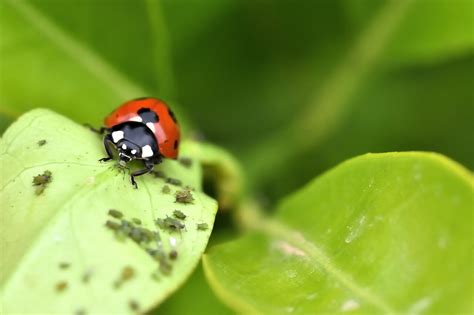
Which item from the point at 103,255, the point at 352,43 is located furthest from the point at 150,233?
the point at 352,43

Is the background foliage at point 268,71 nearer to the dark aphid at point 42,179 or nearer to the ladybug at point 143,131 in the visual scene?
the ladybug at point 143,131

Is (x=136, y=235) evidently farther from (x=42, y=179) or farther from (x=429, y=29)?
(x=429, y=29)

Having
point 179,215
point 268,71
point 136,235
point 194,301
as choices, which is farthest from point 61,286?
point 268,71

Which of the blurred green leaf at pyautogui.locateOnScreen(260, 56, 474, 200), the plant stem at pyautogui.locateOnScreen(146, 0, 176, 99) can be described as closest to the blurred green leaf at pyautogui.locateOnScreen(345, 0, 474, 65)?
the blurred green leaf at pyautogui.locateOnScreen(260, 56, 474, 200)

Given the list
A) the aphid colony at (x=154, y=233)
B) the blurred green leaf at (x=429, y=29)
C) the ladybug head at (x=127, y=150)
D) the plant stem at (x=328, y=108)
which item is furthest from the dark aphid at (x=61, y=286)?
the blurred green leaf at (x=429, y=29)

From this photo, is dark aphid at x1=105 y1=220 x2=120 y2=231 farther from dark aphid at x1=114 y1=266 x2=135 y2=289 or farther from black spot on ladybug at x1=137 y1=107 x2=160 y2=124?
black spot on ladybug at x1=137 y1=107 x2=160 y2=124
